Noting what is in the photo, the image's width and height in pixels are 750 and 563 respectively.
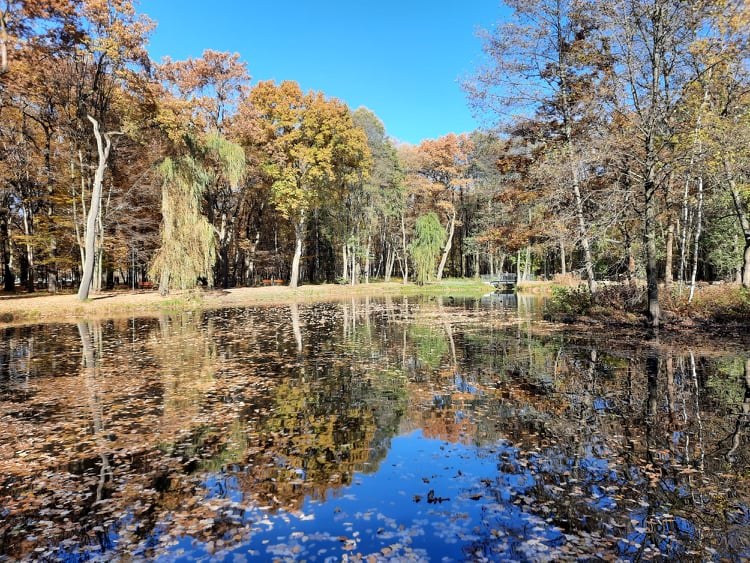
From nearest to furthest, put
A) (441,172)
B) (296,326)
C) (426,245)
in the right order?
1. (296,326)
2. (426,245)
3. (441,172)

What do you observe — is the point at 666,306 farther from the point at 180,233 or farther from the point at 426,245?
the point at 426,245

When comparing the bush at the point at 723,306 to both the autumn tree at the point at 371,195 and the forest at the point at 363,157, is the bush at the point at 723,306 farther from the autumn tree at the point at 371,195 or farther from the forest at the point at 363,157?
the autumn tree at the point at 371,195

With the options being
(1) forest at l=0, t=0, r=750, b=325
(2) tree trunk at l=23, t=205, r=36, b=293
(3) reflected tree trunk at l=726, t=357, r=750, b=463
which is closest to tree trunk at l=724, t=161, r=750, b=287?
(1) forest at l=0, t=0, r=750, b=325

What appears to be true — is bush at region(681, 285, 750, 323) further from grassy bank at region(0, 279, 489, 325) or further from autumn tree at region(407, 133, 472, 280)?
autumn tree at region(407, 133, 472, 280)

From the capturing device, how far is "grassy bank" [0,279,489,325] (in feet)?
70.5


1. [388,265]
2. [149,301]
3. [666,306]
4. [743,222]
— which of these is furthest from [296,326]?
[388,265]

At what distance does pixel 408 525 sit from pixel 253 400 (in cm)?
467

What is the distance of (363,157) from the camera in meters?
36.8

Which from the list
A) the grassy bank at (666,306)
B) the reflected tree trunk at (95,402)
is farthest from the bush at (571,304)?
the reflected tree trunk at (95,402)

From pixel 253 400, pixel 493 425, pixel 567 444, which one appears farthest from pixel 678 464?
pixel 253 400

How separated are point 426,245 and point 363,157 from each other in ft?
33.0

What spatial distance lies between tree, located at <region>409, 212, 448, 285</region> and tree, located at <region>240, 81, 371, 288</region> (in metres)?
9.36

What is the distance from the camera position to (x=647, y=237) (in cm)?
1221

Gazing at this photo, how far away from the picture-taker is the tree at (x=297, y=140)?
107ft
